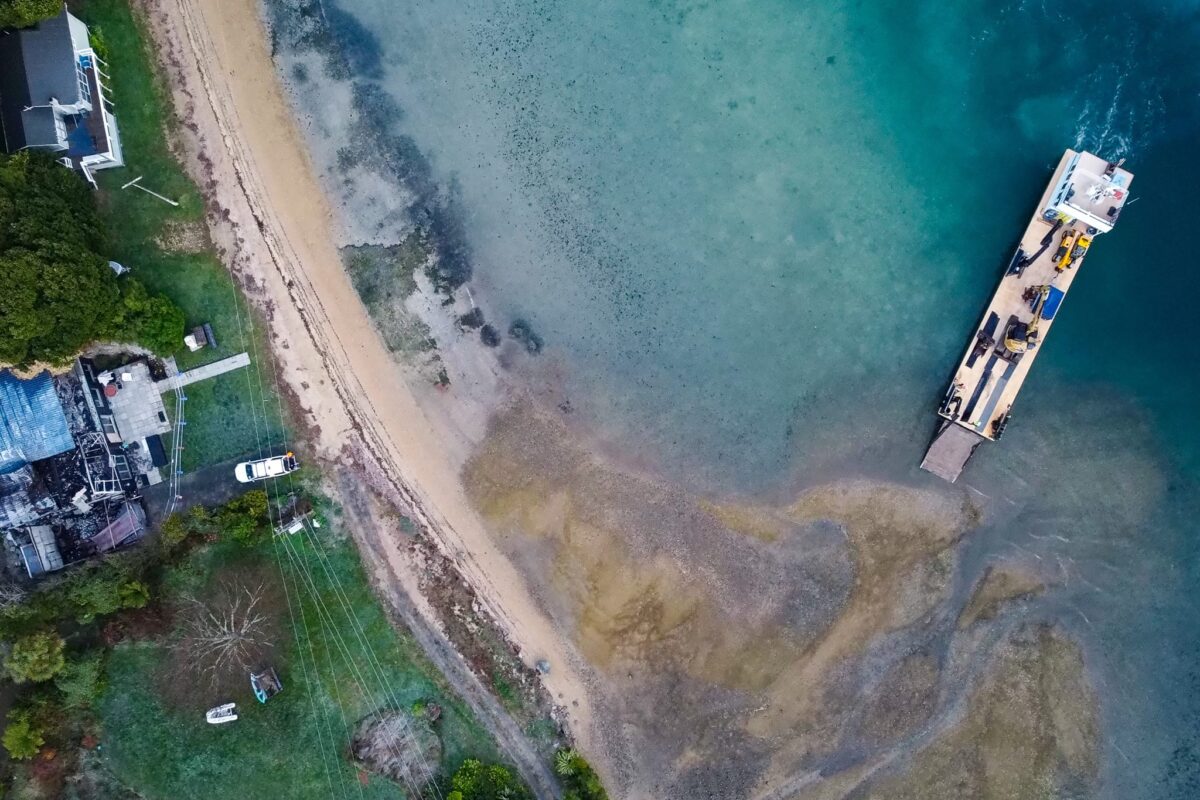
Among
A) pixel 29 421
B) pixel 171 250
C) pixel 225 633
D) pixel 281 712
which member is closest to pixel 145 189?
pixel 171 250

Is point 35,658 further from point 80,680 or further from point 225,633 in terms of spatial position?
point 225,633

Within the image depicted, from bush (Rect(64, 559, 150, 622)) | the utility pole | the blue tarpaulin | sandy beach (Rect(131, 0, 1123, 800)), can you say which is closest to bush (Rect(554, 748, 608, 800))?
sandy beach (Rect(131, 0, 1123, 800))

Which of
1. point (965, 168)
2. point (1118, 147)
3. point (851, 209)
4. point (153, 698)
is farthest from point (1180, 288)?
point (153, 698)

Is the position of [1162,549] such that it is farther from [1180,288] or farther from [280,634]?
[280,634]

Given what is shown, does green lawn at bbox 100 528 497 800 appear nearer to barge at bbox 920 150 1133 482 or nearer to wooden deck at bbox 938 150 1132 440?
barge at bbox 920 150 1133 482

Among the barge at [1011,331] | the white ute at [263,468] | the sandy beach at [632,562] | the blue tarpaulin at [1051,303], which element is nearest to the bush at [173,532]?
the white ute at [263,468]
